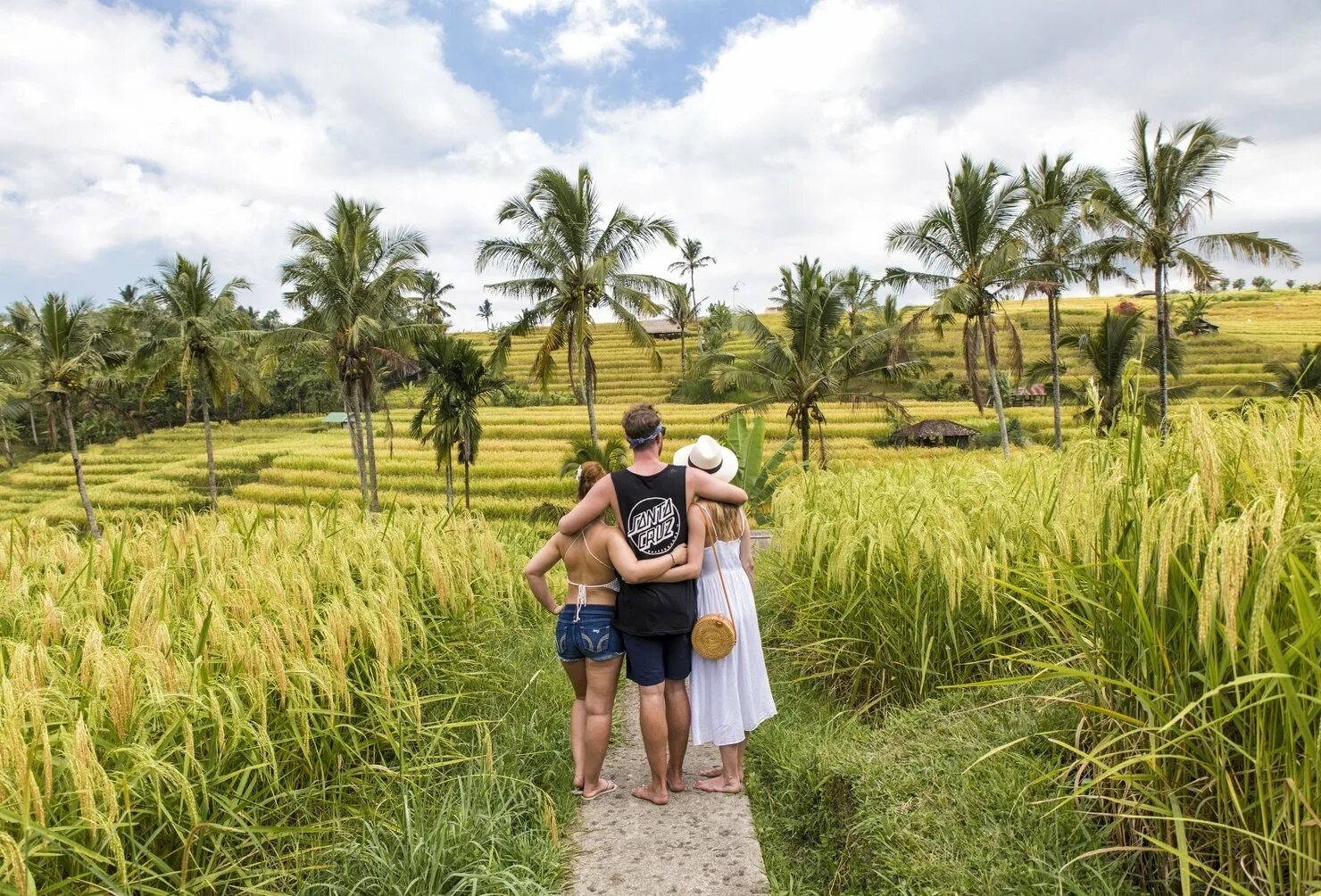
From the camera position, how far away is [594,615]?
11.4 ft

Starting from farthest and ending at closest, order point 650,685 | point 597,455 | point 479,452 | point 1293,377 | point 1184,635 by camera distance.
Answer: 1. point 479,452
2. point 1293,377
3. point 597,455
4. point 650,685
5. point 1184,635

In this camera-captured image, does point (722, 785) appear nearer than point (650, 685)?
No

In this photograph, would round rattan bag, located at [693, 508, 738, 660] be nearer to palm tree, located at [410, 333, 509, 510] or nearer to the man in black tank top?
the man in black tank top

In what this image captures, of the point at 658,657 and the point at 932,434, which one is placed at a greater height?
the point at 658,657

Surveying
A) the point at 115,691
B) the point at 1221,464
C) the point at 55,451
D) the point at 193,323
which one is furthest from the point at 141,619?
the point at 55,451

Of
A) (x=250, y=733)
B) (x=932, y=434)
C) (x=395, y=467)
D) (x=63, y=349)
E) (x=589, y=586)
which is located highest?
(x=63, y=349)

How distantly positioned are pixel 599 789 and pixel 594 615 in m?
0.89

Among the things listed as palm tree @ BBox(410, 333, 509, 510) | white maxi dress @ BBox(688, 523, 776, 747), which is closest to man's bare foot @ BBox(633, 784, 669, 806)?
white maxi dress @ BBox(688, 523, 776, 747)

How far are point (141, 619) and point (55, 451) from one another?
183 ft

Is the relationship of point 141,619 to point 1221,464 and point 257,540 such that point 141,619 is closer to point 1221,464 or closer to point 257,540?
point 257,540

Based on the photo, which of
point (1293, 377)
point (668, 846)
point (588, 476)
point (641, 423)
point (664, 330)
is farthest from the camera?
point (664, 330)

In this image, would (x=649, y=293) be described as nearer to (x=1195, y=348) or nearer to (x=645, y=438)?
(x=645, y=438)

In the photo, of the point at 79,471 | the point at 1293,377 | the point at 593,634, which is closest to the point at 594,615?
the point at 593,634

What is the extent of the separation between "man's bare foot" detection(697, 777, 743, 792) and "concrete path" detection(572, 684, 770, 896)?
0.03 metres
